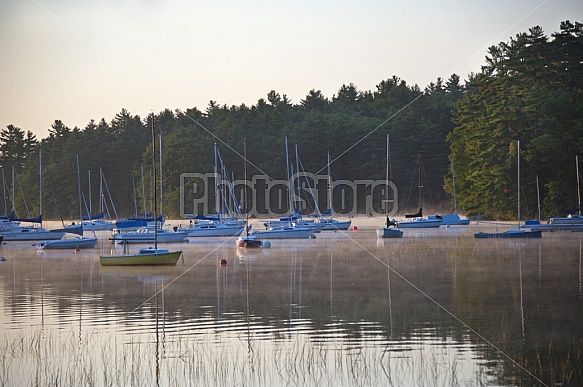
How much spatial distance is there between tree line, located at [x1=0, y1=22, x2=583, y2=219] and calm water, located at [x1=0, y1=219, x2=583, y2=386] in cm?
4404

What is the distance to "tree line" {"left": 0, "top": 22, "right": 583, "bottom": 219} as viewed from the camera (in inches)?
3182

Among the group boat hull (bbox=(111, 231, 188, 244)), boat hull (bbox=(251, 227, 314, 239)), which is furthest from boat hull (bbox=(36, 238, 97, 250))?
boat hull (bbox=(251, 227, 314, 239))

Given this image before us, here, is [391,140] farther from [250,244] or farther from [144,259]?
[144,259]

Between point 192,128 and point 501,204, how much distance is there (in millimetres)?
66994

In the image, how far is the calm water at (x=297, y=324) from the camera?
15.8m

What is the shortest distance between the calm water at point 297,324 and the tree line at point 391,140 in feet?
144

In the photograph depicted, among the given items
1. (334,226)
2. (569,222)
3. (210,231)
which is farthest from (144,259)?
(334,226)

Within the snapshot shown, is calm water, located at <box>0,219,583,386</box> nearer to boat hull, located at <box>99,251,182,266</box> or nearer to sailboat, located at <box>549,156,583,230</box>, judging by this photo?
boat hull, located at <box>99,251,182,266</box>

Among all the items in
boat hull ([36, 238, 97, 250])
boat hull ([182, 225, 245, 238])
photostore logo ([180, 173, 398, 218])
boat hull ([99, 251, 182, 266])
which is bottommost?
boat hull ([99, 251, 182, 266])

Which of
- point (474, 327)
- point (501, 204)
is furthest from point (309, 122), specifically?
point (474, 327)

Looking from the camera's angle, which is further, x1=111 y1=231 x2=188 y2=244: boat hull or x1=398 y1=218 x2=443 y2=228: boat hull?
x1=398 y1=218 x2=443 y2=228: boat hull

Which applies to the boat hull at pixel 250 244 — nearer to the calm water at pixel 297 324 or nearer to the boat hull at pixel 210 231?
the calm water at pixel 297 324

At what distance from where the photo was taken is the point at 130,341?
19.0 metres

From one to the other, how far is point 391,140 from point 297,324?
100 meters
